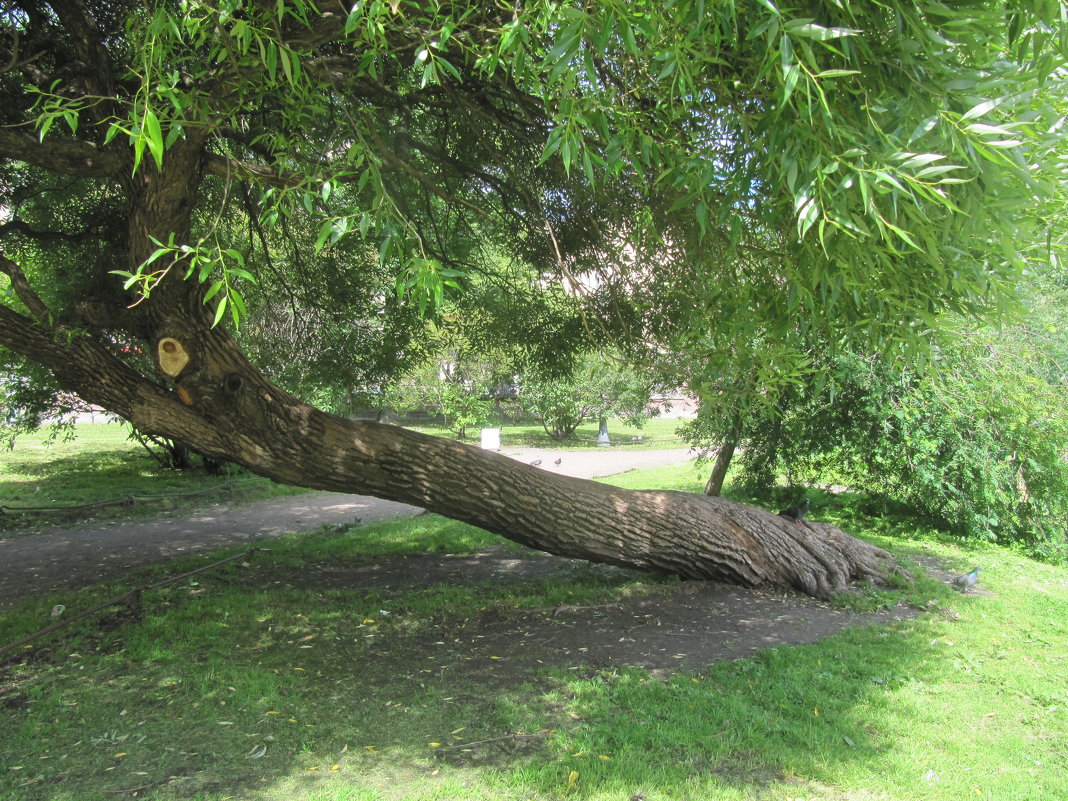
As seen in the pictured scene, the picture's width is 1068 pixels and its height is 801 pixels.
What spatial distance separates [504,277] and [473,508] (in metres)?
3.11

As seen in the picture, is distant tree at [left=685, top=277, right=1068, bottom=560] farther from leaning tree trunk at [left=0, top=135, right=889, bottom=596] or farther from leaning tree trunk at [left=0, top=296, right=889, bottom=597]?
leaning tree trunk at [left=0, top=135, right=889, bottom=596]

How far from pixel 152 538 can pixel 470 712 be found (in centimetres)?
636

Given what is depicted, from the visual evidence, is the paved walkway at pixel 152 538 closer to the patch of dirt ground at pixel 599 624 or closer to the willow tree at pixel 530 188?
the patch of dirt ground at pixel 599 624

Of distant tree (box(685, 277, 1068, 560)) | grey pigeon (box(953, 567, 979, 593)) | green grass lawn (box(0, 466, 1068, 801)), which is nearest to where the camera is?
green grass lawn (box(0, 466, 1068, 801))

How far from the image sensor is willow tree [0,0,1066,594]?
8.48 ft

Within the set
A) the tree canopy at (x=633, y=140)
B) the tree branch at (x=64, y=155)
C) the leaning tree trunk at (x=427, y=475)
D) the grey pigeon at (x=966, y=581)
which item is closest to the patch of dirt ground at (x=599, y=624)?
the leaning tree trunk at (x=427, y=475)

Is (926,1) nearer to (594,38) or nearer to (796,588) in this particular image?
(594,38)

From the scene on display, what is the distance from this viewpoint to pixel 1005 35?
300 centimetres

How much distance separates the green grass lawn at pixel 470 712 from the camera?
3238mm

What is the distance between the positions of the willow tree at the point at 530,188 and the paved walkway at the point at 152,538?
213cm

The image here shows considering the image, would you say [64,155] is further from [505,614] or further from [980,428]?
[980,428]

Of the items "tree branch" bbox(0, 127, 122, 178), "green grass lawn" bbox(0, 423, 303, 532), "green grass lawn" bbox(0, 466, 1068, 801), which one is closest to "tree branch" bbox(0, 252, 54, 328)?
"tree branch" bbox(0, 127, 122, 178)

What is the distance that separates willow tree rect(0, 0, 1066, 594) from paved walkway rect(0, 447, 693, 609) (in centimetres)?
213

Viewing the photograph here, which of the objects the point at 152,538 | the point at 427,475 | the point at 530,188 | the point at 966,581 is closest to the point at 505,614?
the point at 427,475
